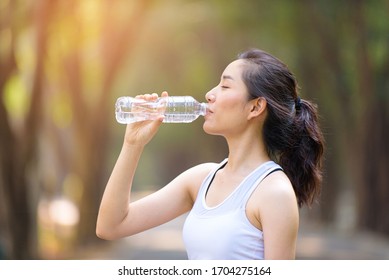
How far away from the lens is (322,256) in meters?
15.7

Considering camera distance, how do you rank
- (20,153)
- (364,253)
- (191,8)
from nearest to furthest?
1. (20,153)
2. (364,253)
3. (191,8)

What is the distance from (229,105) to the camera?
3.56 meters

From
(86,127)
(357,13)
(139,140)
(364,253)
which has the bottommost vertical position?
(139,140)

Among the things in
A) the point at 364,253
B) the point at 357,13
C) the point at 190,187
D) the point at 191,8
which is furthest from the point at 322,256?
the point at 190,187

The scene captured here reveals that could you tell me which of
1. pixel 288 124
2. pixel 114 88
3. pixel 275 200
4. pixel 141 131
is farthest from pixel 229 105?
pixel 114 88

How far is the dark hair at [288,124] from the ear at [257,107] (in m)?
0.02

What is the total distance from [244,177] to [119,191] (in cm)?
51

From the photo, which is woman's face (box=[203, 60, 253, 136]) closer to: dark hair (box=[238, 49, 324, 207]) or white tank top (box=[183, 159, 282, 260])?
dark hair (box=[238, 49, 324, 207])

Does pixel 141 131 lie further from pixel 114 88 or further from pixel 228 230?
pixel 114 88

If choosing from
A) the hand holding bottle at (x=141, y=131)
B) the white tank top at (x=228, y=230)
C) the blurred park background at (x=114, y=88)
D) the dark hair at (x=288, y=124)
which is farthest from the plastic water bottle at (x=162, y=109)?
the blurred park background at (x=114, y=88)

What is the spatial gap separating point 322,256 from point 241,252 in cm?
1263

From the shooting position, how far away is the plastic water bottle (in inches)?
145

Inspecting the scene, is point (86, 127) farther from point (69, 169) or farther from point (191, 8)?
point (69, 169)

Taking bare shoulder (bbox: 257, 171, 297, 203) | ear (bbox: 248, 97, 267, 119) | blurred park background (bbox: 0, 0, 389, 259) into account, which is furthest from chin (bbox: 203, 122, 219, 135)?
blurred park background (bbox: 0, 0, 389, 259)
